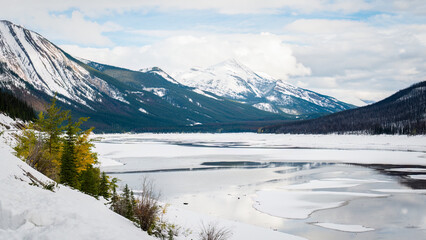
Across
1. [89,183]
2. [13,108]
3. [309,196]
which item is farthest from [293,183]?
[13,108]

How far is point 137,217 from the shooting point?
571 inches

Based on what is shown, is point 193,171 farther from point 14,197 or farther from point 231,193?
point 14,197

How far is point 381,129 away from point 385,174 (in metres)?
105

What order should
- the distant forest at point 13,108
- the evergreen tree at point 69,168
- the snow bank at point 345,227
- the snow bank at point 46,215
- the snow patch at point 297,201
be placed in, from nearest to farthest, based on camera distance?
the snow bank at point 46,215 → the evergreen tree at point 69,168 → the snow bank at point 345,227 → the snow patch at point 297,201 → the distant forest at point 13,108

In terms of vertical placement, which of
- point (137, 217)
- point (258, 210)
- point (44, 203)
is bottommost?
point (258, 210)

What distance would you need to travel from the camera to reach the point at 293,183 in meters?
44.1

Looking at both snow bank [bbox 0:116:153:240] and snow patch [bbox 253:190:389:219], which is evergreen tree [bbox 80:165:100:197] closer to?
snow bank [bbox 0:116:153:240]

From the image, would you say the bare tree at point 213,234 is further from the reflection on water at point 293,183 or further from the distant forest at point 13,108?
the distant forest at point 13,108

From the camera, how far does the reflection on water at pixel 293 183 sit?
23.5m

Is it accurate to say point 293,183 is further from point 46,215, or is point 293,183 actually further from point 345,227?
point 46,215

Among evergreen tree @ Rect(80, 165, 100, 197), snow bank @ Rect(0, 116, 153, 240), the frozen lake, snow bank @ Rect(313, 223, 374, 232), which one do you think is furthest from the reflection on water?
snow bank @ Rect(0, 116, 153, 240)

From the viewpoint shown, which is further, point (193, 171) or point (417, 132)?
point (417, 132)

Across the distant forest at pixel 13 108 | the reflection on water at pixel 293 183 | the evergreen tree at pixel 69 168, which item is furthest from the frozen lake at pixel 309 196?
the distant forest at pixel 13 108

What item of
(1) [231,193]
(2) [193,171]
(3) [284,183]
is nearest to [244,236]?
(1) [231,193]
